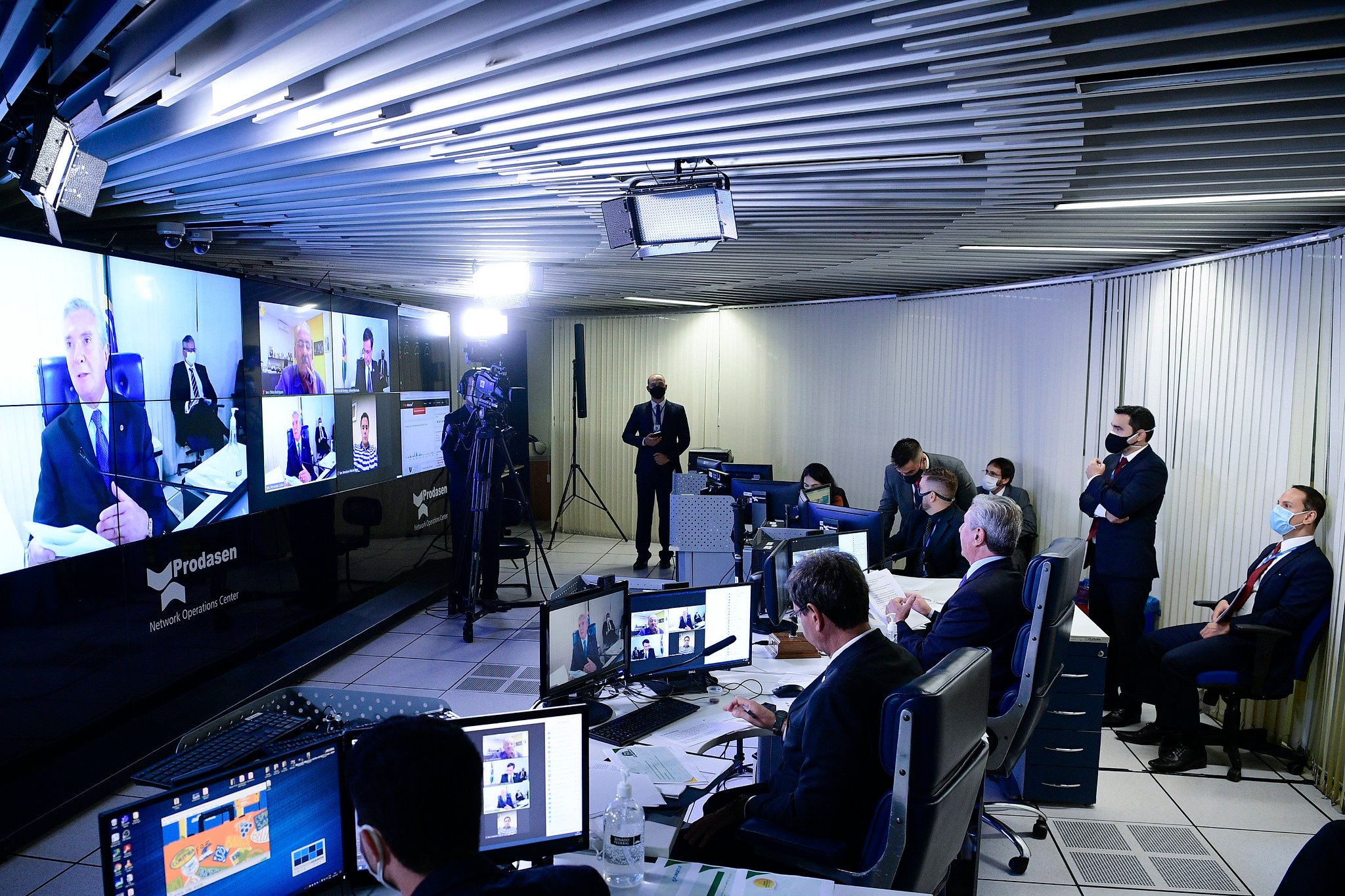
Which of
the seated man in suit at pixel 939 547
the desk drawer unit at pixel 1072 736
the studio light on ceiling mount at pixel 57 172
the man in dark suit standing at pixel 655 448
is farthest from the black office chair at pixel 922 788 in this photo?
the man in dark suit standing at pixel 655 448

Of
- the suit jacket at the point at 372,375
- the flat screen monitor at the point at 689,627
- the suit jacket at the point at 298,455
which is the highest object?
the suit jacket at the point at 372,375

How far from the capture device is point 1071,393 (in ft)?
22.9

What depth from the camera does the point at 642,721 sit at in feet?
11.0

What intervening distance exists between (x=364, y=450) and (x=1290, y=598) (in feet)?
21.8

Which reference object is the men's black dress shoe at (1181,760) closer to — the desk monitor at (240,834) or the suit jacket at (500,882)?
the suit jacket at (500,882)

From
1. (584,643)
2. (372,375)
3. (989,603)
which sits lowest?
(584,643)

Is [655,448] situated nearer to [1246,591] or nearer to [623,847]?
[1246,591]

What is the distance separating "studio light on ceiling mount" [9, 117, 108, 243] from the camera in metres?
2.84

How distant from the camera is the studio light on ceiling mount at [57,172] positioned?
284cm

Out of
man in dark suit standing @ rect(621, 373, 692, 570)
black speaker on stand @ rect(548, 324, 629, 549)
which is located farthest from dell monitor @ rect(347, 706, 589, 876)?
black speaker on stand @ rect(548, 324, 629, 549)

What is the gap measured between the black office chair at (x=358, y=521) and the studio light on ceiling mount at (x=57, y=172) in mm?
4059

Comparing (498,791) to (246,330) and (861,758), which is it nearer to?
(861,758)

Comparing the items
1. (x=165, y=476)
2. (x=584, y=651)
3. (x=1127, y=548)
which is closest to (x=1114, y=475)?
(x=1127, y=548)

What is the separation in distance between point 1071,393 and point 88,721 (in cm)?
705
